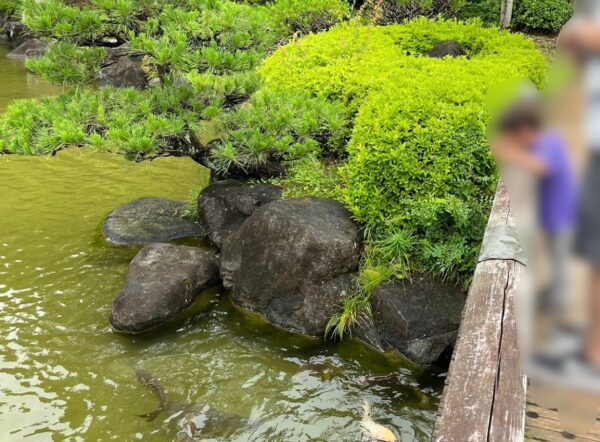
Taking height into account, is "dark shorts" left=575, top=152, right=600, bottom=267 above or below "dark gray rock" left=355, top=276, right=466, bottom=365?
above

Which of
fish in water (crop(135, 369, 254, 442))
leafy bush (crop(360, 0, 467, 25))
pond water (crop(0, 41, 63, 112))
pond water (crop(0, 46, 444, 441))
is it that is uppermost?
leafy bush (crop(360, 0, 467, 25))

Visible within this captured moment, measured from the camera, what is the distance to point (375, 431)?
4703 mm

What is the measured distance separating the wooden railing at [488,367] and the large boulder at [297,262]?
2.82 meters

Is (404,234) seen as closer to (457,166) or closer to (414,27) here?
(457,166)

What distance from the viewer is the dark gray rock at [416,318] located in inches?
216

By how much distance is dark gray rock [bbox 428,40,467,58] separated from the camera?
9.85m

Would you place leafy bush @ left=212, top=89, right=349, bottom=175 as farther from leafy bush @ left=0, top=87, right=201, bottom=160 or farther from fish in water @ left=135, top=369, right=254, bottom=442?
fish in water @ left=135, top=369, right=254, bottom=442

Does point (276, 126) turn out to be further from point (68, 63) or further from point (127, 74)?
point (127, 74)

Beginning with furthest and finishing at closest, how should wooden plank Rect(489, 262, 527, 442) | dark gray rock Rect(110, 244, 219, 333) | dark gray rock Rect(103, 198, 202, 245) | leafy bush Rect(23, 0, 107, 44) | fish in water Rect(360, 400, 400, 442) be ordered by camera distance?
dark gray rock Rect(103, 198, 202, 245) → dark gray rock Rect(110, 244, 219, 333) → leafy bush Rect(23, 0, 107, 44) → fish in water Rect(360, 400, 400, 442) → wooden plank Rect(489, 262, 527, 442)

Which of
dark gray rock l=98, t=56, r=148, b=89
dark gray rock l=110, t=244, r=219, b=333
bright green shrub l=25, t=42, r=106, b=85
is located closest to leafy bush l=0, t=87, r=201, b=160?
bright green shrub l=25, t=42, r=106, b=85

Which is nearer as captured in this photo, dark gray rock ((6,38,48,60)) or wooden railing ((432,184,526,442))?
wooden railing ((432,184,526,442))

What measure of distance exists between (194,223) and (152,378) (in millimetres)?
3102

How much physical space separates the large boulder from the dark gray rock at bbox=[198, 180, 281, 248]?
755mm

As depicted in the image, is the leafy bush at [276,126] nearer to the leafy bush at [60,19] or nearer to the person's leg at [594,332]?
the leafy bush at [60,19]
